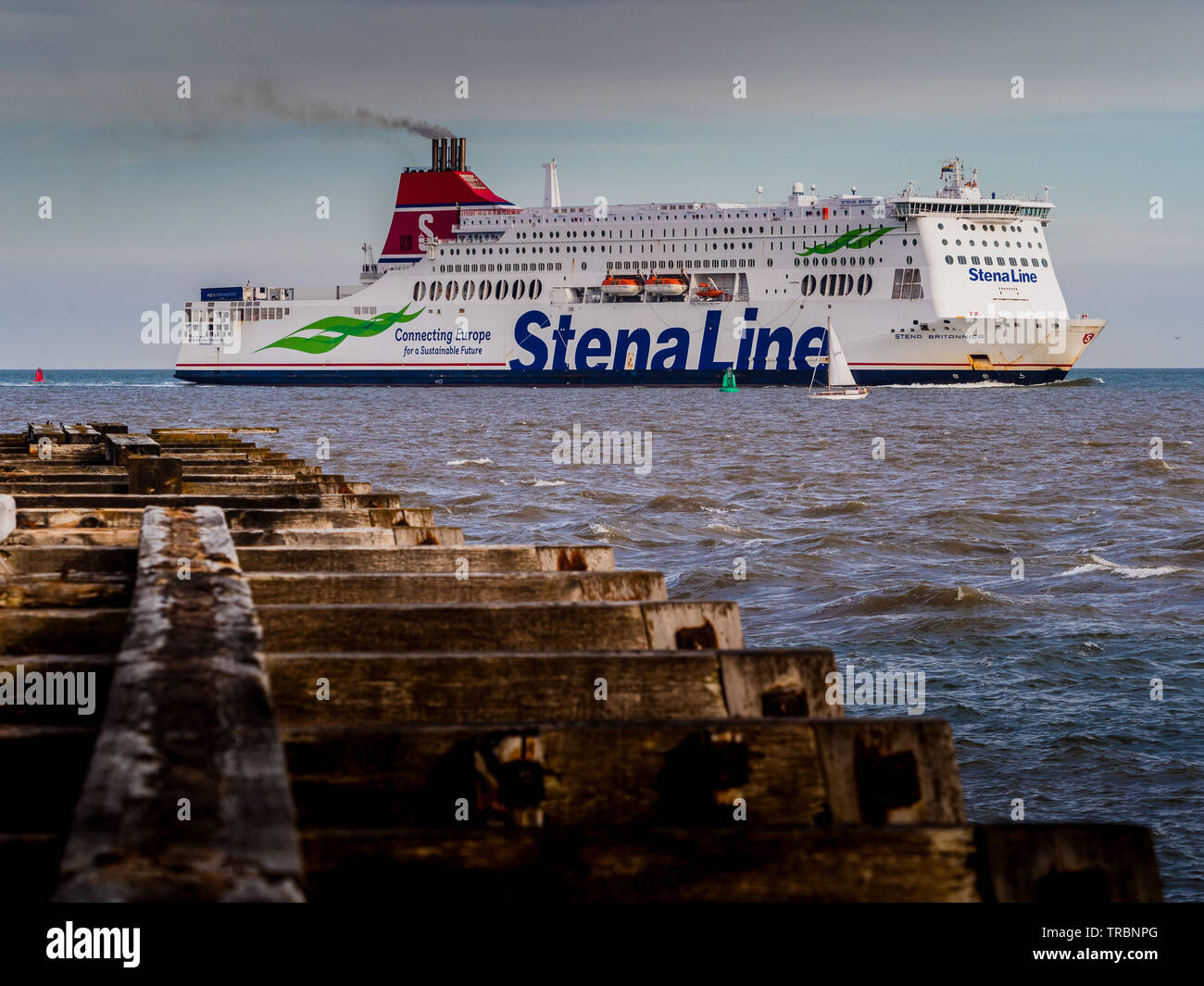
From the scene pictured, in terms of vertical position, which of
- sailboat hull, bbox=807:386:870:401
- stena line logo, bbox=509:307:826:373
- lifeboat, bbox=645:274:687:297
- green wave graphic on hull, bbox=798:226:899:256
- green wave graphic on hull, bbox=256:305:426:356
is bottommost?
sailboat hull, bbox=807:386:870:401

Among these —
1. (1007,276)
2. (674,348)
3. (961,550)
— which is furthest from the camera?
(1007,276)

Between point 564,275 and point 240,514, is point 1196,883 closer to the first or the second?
point 240,514

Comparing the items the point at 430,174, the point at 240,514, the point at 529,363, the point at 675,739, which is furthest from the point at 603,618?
the point at 430,174

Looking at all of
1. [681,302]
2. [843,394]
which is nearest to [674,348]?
[681,302]

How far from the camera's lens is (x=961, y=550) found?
13953 mm

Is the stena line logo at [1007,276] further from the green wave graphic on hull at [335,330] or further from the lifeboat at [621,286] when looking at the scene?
the green wave graphic on hull at [335,330]

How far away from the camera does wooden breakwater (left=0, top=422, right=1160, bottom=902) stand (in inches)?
79.8

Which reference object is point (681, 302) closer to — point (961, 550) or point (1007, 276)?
point (1007, 276)

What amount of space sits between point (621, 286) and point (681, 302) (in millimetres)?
3070

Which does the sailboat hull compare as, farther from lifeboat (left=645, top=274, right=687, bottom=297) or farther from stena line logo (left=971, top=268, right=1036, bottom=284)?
stena line logo (left=971, top=268, right=1036, bottom=284)

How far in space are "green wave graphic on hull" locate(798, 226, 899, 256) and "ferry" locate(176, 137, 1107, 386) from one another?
8cm

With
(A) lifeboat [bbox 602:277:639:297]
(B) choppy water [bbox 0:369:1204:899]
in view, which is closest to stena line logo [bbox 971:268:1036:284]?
(A) lifeboat [bbox 602:277:639:297]

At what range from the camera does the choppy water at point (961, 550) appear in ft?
22.6
